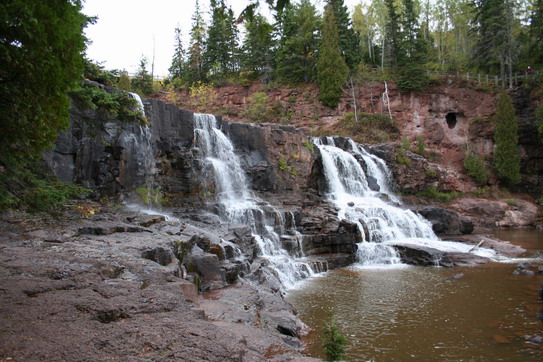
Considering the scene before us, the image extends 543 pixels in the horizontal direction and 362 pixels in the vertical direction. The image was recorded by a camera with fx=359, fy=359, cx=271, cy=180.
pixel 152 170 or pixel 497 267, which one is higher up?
pixel 152 170

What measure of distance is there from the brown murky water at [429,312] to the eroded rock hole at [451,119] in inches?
944

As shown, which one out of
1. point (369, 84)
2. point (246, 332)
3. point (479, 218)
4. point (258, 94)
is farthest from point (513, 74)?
point (246, 332)

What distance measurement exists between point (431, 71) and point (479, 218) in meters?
18.7

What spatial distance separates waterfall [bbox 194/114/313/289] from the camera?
45.8 feet

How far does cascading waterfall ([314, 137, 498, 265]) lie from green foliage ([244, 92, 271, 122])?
1149cm

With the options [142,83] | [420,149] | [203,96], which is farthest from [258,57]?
[420,149]

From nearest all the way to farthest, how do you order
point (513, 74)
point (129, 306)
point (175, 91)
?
point (129, 306) → point (513, 74) → point (175, 91)

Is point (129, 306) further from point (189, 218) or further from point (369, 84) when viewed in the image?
point (369, 84)

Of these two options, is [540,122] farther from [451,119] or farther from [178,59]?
[178,59]

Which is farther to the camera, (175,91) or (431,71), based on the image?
(175,91)

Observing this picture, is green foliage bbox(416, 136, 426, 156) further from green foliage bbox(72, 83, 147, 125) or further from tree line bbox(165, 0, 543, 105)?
green foliage bbox(72, 83, 147, 125)

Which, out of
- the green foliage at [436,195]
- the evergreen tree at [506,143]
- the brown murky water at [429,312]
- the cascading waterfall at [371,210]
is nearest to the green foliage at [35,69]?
the brown murky water at [429,312]

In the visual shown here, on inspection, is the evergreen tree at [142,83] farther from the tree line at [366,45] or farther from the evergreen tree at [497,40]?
the evergreen tree at [497,40]

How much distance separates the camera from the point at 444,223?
22656mm
